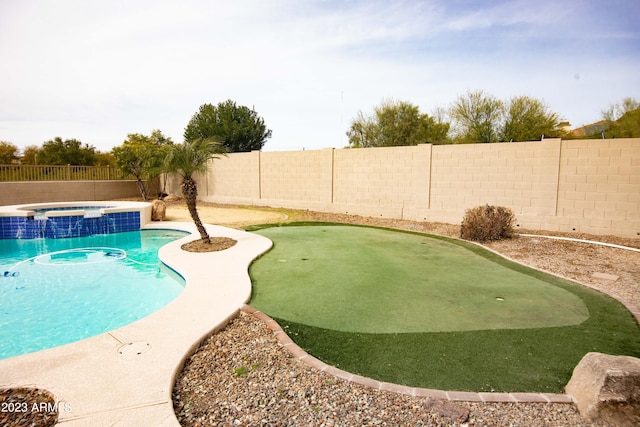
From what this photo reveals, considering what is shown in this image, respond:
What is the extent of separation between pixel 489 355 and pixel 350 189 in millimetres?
9783

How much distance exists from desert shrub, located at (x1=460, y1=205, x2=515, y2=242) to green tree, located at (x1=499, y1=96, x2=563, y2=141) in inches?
696

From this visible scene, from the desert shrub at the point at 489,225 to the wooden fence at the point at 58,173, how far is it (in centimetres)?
1698

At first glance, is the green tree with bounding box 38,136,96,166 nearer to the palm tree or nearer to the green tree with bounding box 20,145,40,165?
the green tree with bounding box 20,145,40,165

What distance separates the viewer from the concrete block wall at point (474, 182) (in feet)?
28.0

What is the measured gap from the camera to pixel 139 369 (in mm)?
2891

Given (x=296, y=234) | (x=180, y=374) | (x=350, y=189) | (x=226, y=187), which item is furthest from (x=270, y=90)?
(x=180, y=374)

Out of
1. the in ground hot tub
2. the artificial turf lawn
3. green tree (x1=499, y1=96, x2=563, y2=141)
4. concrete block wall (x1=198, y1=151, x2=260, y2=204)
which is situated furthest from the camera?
green tree (x1=499, y1=96, x2=563, y2=141)

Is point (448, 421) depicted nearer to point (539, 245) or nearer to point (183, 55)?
point (539, 245)

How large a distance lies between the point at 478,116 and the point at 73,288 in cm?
2617

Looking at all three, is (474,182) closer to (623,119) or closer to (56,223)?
(56,223)

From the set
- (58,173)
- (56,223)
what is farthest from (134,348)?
(58,173)

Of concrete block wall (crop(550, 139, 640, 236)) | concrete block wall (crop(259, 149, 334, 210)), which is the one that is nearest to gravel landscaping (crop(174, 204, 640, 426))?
concrete block wall (crop(550, 139, 640, 236))

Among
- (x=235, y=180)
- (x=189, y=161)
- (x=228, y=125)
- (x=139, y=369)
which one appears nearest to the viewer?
(x=139, y=369)

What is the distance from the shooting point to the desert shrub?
28.3ft
